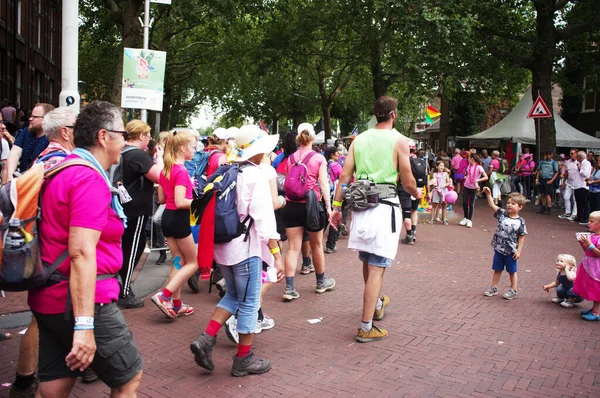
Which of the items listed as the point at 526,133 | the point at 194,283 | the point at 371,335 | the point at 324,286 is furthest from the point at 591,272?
the point at 526,133

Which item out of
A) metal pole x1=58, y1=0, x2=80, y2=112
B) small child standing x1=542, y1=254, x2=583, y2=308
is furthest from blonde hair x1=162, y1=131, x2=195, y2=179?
small child standing x1=542, y1=254, x2=583, y2=308

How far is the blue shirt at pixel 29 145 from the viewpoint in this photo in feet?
18.9

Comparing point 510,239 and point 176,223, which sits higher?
point 176,223

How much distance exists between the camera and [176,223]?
18.1 feet

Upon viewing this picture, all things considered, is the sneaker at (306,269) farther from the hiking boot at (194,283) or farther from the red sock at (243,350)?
the red sock at (243,350)

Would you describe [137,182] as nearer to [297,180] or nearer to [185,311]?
[185,311]

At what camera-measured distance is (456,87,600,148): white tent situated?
81.3 ft

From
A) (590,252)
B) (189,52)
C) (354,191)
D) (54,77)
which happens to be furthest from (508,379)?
(54,77)

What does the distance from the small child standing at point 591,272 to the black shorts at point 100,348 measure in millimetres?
5010

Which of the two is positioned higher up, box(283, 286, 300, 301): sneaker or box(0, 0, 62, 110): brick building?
box(0, 0, 62, 110): brick building

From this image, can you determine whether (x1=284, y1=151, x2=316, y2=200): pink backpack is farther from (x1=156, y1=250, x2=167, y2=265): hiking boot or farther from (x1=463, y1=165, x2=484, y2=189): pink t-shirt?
(x1=463, y1=165, x2=484, y2=189): pink t-shirt

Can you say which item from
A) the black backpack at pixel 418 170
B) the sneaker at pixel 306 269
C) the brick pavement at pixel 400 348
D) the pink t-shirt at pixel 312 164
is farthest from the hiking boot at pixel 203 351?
the black backpack at pixel 418 170

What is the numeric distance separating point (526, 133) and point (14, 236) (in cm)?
2552

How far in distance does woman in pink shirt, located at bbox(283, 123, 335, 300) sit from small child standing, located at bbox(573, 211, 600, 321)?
274cm
